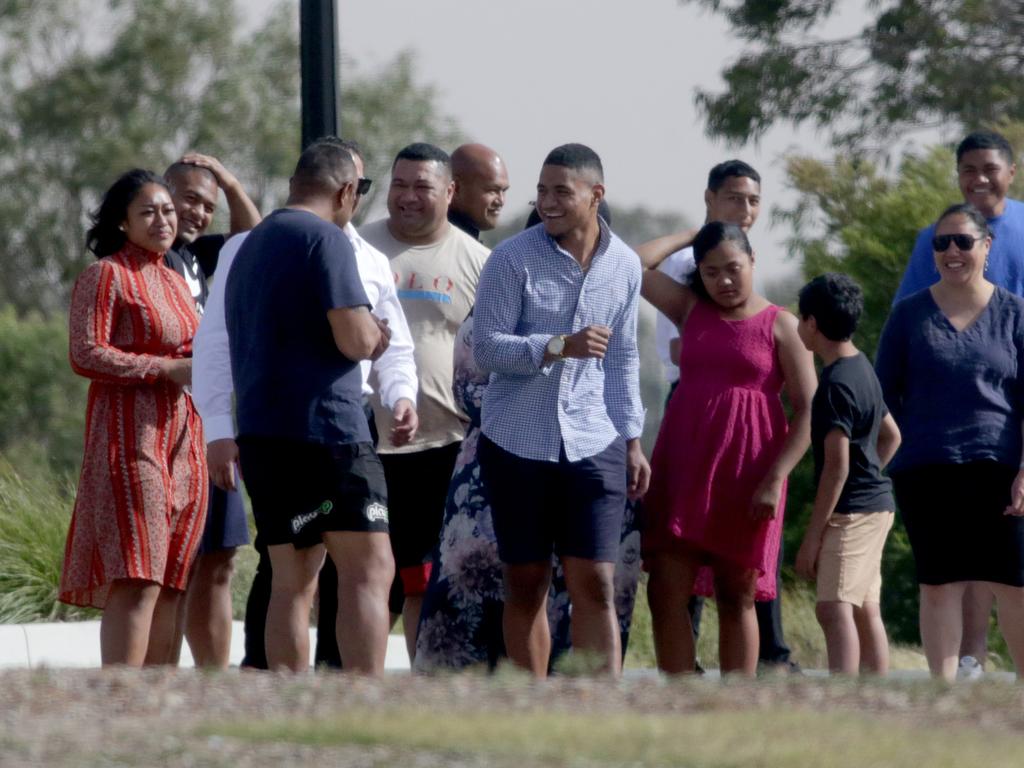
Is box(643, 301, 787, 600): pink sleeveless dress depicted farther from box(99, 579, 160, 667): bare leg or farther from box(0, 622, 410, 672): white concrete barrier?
box(0, 622, 410, 672): white concrete barrier

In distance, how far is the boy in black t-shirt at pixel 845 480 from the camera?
7.00 metres

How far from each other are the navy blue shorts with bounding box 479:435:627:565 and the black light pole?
228 cm

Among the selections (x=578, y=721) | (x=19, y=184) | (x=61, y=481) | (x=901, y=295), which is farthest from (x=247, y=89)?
(x=578, y=721)

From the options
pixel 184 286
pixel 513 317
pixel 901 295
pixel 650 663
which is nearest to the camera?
pixel 513 317

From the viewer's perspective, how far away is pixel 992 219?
25.7 feet

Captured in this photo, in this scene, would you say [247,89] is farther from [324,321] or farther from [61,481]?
[324,321]

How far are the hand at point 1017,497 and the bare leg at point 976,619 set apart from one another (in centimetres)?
54

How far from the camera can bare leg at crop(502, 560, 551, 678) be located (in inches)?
252

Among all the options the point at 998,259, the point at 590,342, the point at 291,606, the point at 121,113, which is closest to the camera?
the point at 291,606

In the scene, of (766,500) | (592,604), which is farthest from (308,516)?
(766,500)

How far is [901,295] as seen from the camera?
7.87m

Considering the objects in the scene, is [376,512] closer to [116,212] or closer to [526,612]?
[526,612]

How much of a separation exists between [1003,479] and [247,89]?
2860cm

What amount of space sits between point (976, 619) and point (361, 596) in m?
2.73
